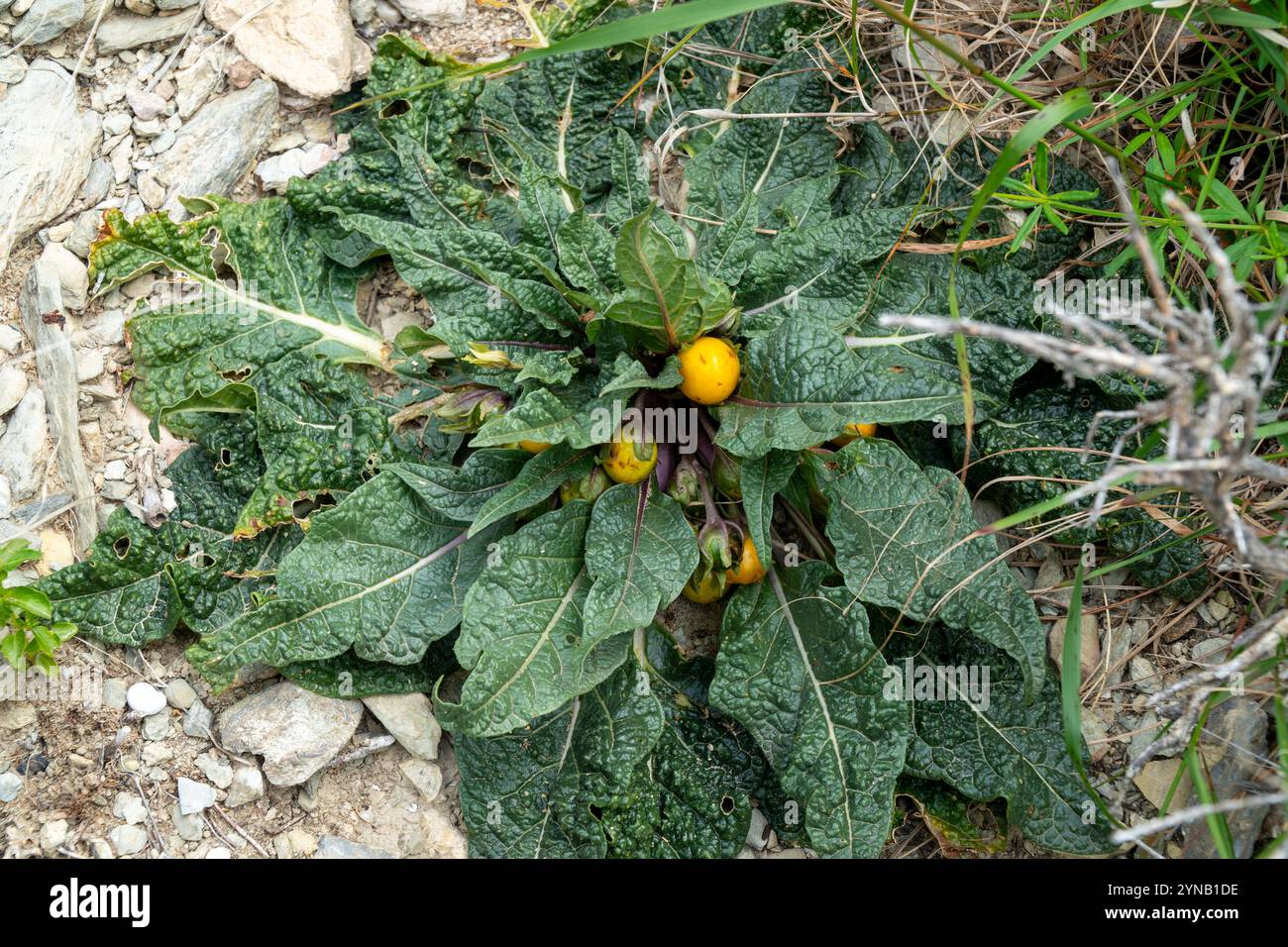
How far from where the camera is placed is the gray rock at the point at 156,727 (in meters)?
2.99

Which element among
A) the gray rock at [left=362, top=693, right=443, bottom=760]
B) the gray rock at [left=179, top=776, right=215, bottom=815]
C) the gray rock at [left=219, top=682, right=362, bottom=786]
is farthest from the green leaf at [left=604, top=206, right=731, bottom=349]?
the gray rock at [left=179, top=776, right=215, bottom=815]

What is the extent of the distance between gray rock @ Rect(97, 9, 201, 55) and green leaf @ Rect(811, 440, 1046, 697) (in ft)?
8.12

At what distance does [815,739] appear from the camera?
2889mm

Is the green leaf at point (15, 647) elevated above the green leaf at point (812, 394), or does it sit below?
below

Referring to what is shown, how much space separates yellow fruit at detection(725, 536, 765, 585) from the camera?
3045 millimetres

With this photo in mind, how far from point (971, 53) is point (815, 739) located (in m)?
2.15

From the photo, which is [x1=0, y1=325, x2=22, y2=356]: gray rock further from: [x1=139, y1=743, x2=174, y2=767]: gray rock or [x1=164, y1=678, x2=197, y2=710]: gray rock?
[x1=139, y1=743, x2=174, y2=767]: gray rock

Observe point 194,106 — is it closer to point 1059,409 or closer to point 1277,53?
point 1059,409

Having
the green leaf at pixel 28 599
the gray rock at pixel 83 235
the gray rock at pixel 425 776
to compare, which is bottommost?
the gray rock at pixel 425 776

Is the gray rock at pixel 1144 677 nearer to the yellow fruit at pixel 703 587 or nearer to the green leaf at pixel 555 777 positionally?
the yellow fruit at pixel 703 587

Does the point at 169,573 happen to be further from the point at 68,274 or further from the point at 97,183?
the point at 97,183

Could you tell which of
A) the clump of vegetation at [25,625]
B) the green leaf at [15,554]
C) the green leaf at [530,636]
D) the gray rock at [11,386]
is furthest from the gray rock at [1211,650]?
the gray rock at [11,386]
